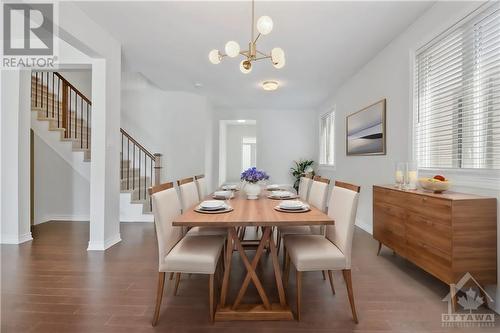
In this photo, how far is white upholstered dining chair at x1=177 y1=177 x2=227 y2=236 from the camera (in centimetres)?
253

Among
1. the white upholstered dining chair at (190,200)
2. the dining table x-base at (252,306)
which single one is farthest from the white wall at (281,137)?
the dining table x-base at (252,306)

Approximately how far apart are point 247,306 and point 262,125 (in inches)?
247

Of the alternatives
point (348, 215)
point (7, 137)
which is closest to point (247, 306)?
point (348, 215)

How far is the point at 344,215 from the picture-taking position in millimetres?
1992

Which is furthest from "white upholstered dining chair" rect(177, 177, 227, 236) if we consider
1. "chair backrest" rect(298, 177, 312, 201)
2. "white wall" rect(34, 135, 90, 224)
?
"white wall" rect(34, 135, 90, 224)

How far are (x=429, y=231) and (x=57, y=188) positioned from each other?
584 cm

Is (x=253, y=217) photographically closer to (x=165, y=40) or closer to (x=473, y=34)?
(x=473, y=34)

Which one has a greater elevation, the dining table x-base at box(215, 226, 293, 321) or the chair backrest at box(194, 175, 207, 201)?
the chair backrest at box(194, 175, 207, 201)

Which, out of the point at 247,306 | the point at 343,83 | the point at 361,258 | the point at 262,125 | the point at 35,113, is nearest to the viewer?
the point at 247,306

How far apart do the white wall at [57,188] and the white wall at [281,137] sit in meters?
3.61

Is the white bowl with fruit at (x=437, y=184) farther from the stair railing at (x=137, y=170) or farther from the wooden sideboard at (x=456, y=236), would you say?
the stair railing at (x=137, y=170)

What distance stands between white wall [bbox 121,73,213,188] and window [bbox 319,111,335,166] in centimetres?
313

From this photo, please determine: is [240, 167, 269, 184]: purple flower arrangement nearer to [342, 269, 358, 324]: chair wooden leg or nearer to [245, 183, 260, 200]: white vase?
[245, 183, 260, 200]: white vase

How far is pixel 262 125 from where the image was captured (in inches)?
308
